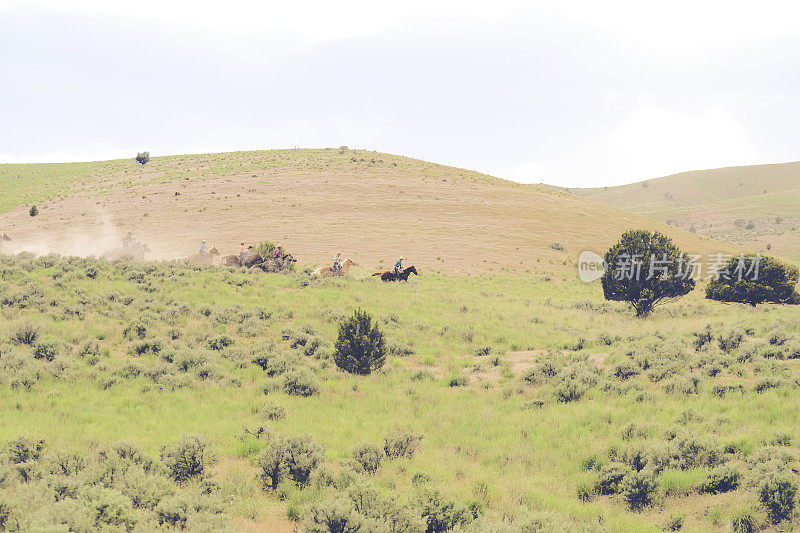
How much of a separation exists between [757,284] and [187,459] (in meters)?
35.9

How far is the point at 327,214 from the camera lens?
62188 millimetres

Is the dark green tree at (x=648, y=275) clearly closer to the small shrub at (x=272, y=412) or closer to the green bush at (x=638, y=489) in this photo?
the green bush at (x=638, y=489)

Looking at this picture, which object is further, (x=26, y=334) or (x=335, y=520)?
(x=26, y=334)

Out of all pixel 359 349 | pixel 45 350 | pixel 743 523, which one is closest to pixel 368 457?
pixel 743 523

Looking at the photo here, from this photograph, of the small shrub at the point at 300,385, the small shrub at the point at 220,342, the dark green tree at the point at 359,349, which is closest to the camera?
the small shrub at the point at 300,385

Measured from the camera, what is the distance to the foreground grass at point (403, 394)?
829 centimetres

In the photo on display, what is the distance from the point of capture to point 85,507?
6227 mm

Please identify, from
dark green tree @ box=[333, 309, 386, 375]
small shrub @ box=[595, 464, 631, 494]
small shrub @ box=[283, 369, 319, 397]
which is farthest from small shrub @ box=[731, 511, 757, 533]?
dark green tree @ box=[333, 309, 386, 375]

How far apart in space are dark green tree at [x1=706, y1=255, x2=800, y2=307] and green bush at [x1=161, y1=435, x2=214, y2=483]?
35.0 meters

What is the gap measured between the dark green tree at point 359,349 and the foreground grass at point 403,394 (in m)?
0.49

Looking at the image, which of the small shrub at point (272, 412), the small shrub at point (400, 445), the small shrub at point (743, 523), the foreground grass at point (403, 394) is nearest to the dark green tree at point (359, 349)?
the foreground grass at point (403, 394)

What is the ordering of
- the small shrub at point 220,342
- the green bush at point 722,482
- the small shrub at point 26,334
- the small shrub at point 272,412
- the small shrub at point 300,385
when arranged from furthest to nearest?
the small shrub at point 220,342 → the small shrub at point 26,334 → the small shrub at point 300,385 → the small shrub at point 272,412 → the green bush at point 722,482

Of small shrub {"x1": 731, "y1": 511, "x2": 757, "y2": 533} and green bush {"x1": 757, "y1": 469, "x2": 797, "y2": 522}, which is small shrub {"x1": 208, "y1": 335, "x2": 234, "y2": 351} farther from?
green bush {"x1": 757, "y1": 469, "x2": 797, "y2": 522}

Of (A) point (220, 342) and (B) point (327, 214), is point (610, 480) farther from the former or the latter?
(B) point (327, 214)
